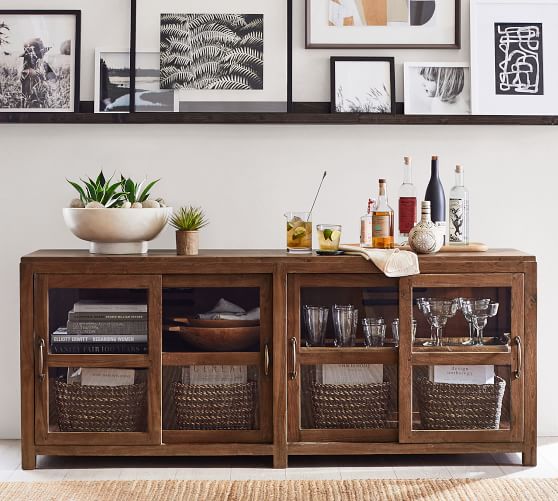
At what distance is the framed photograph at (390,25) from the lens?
133 inches

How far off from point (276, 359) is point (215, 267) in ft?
1.32

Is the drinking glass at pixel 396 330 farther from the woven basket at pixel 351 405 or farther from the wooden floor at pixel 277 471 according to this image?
the wooden floor at pixel 277 471

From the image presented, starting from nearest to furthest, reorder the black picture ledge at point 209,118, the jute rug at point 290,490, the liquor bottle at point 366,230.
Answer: the jute rug at point 290,490, the liquor bottle at point 366,230, the black picture ledge at point 209,118

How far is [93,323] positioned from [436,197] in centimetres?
140

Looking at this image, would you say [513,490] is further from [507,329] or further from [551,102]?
[551,102]

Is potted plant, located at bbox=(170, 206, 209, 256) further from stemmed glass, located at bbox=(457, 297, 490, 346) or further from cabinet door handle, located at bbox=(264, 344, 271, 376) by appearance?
stemmed glass, located at bbox=(457, 297, 490, 346)

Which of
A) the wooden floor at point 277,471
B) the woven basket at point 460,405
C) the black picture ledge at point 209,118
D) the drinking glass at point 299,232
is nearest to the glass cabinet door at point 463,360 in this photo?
the woven basket at point 460,405

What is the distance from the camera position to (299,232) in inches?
121

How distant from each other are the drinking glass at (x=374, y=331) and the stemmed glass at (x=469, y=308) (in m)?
0.30

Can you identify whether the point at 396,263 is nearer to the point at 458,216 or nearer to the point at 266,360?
the point at 458,216

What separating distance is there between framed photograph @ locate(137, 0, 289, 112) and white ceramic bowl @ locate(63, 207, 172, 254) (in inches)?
23.5

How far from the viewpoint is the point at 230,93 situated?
3377mm

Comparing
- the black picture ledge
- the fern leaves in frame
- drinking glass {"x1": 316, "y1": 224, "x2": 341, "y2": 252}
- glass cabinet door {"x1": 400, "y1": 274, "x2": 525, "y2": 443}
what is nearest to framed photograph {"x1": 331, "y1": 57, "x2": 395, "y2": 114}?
the black picture ledge

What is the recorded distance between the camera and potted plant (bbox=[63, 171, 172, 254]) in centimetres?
297
